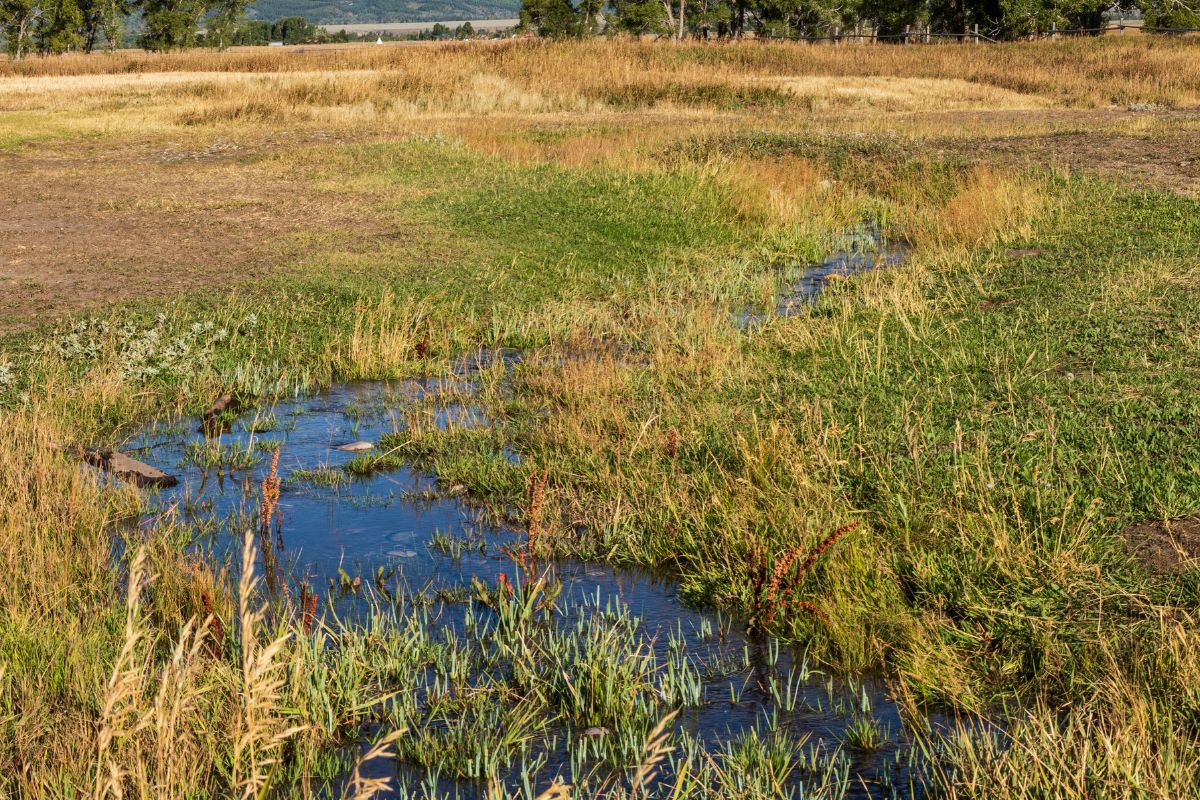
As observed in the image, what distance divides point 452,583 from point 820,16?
6785cm

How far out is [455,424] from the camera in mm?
8117

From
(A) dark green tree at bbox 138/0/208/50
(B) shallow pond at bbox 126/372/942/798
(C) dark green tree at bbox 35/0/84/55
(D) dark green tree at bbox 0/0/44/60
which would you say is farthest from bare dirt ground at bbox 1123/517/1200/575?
(A) dark green tree at bbox 138/0/208/50

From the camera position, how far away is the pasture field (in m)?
4.00

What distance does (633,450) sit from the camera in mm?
6883

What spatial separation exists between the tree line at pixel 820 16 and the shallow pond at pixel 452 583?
52700 millimetres

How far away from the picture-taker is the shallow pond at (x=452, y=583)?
4.16 meters

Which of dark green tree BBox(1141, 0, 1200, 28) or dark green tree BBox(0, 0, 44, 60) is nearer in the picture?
dark green tree BBox(1141, 0, 1200, 28)

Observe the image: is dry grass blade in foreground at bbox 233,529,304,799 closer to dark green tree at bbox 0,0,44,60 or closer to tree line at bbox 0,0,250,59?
dark green tree at bbox 0,0,44,60

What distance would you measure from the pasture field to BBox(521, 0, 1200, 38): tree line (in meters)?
39.8

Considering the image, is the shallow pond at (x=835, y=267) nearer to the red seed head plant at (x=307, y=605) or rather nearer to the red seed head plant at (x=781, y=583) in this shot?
the red seed head plant at (x=781, y=583)

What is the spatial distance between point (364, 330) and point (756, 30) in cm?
6545

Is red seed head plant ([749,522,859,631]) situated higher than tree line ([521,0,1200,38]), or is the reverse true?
tree line ([521,0,1200,38])

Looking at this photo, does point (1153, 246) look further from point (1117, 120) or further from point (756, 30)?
point (756, 30)

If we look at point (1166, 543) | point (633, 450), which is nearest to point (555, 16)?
point (633, 450)
